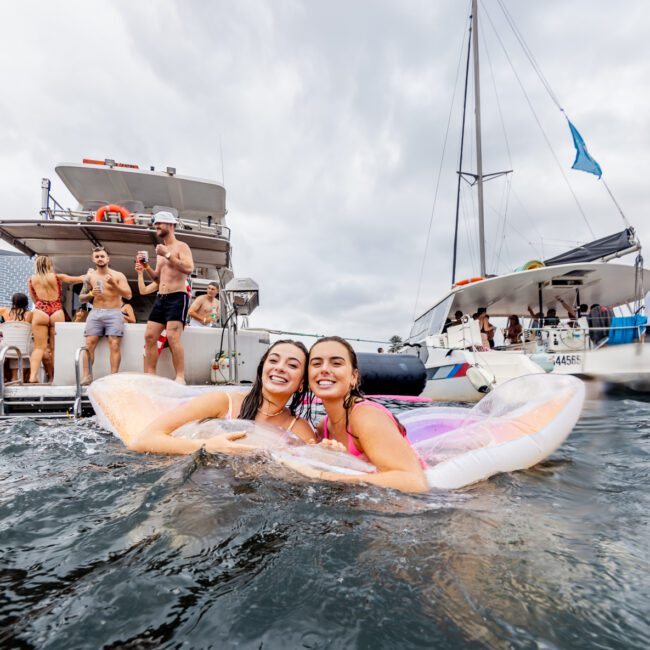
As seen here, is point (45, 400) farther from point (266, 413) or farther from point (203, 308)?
point (266, 413)

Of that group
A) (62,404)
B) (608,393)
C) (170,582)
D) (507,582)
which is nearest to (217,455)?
(170,582)

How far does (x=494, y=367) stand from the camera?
784 cm

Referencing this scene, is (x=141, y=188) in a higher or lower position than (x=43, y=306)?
higher

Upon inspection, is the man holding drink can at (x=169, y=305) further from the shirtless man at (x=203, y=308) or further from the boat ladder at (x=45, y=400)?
the shirtless man at (x=203, y=308)

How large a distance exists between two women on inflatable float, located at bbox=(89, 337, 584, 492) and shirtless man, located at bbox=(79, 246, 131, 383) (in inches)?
73.7

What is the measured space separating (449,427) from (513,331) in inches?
341

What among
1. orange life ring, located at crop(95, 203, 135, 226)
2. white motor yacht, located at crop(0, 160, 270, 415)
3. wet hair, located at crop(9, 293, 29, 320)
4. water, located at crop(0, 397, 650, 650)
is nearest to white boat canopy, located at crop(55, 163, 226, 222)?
white motor yacht, located at crop(0, 160, 270, 415)

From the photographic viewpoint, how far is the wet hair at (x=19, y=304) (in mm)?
6145

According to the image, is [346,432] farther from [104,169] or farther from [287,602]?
[104,169]

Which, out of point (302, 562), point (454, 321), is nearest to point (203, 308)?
point (454, 321)

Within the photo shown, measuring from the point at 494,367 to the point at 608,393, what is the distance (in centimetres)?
222

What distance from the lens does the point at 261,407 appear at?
112 inches

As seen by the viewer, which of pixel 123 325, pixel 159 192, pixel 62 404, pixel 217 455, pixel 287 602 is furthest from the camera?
pixel 159 192

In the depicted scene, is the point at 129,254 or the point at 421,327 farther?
the point at 421,327
